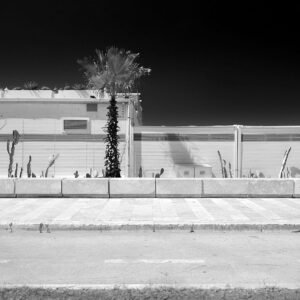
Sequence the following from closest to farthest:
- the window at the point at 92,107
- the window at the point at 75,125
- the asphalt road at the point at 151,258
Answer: the asphalt road at the point at 151,258 < the window at the point at 75,125 < the window at the point at 92,107

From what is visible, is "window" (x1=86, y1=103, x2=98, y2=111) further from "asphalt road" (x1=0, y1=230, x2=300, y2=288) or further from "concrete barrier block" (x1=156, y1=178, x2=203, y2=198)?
"asphalt road" (x1=0, y1=230, x2=300, y2=288)

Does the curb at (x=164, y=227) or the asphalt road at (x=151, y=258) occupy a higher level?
the curb at (x=164, y=227)

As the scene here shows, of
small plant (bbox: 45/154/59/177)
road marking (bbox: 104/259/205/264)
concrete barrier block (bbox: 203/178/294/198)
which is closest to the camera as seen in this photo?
road marking (bbox: 104/259/205/264)

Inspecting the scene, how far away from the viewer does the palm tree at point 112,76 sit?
40.0ft

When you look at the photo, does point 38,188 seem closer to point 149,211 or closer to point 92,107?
point 149,211

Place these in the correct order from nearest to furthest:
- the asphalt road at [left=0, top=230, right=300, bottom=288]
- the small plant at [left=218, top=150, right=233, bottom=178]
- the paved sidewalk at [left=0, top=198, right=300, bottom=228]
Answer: the asphalt road at [left=0, top=230, right=300, bottom=288], the paved sidewalk at [left=0, top=198, right=300, bottom=228], the small plant at [left=218, top=150, right=233, bottom=178]

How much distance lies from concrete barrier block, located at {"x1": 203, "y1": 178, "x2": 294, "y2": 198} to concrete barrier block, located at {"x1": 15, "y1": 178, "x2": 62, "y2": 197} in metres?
4.22

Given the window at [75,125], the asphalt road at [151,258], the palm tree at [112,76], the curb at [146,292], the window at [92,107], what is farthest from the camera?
the window at [92,107]

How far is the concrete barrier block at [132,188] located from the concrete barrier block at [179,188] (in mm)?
224

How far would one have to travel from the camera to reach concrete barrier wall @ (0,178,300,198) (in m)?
11.0

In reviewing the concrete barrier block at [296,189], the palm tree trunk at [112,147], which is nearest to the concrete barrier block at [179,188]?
the palm tree trunk at [112,147]

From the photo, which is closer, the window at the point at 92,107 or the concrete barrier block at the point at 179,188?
the concrete barrier block at the point at 179,188

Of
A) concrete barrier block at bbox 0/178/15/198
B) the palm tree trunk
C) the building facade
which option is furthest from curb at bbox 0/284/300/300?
the building facade

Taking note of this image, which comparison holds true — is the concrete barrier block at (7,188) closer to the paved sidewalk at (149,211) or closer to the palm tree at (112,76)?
the paved sidewalk at (149,211)
